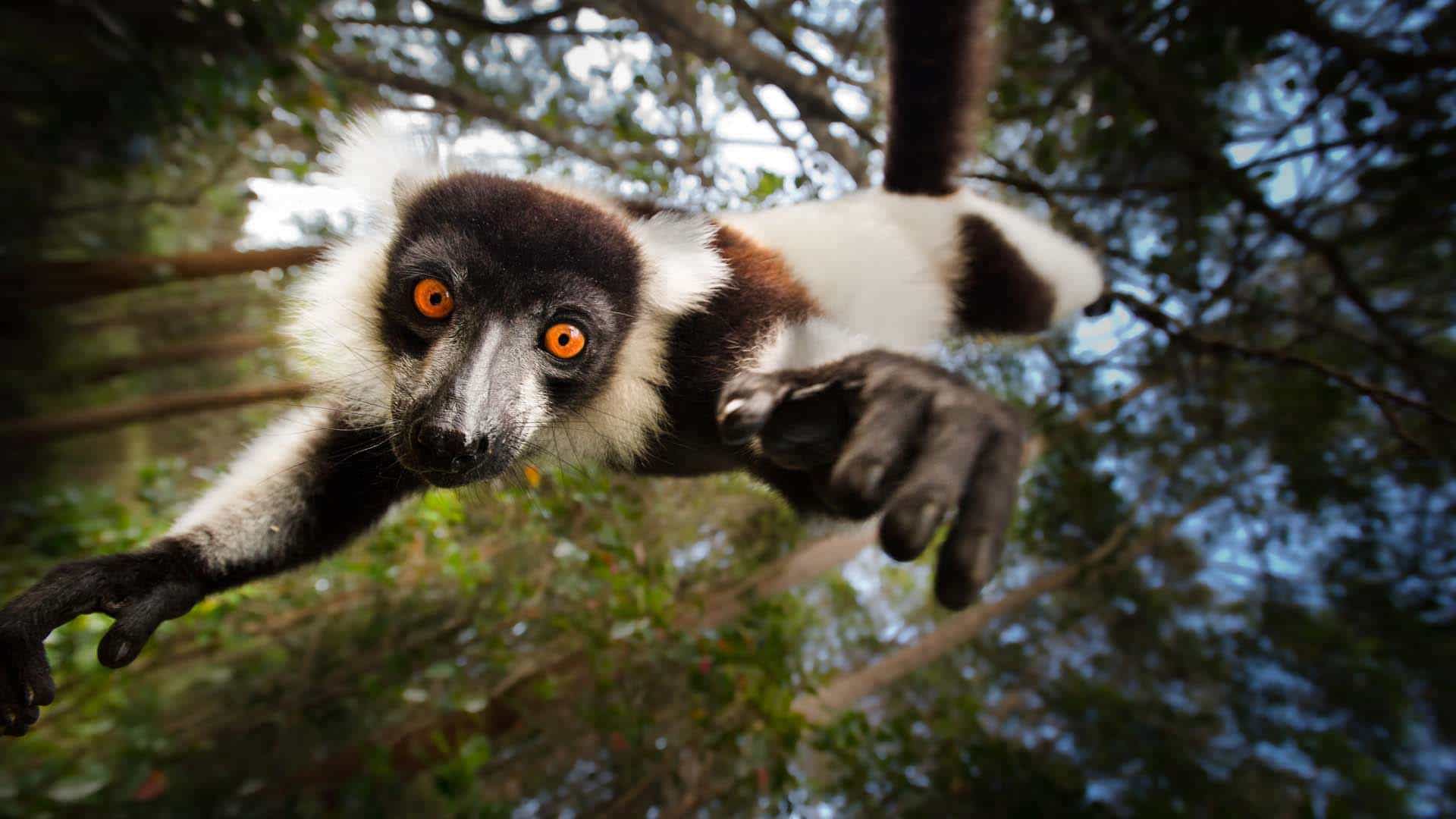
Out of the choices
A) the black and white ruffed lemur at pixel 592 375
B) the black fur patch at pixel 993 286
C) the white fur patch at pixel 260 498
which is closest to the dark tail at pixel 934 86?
the black and white ruffed lemur at pixel 592 375

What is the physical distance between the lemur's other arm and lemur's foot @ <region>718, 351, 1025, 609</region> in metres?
0.99

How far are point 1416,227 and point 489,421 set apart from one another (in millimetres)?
4745

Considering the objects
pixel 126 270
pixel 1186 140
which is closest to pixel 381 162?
pixel 126 270

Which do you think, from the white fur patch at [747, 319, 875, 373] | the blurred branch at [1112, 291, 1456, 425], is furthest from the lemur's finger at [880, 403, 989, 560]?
the blurred branch at [1112, 291, 1456, 425]

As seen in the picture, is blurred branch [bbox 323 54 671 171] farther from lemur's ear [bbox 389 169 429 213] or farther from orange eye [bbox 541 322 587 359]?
orange eye [bbox 541 322 587 359]

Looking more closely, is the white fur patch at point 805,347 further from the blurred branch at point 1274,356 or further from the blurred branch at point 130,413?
the blurred branch at point 130,413

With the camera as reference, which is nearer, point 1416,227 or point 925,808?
point 925,808

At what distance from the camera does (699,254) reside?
142 centimetres

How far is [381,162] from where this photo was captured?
5.13 feet

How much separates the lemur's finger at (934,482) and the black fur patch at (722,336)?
49cm

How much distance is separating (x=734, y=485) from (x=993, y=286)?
5.33 feet

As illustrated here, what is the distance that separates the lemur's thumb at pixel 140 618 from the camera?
1166mm

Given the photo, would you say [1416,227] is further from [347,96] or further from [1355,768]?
[347,96]

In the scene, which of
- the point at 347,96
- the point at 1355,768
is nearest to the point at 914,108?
the point at 347,96
